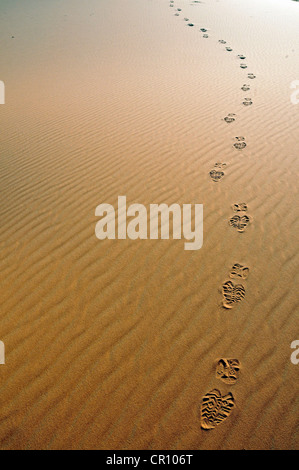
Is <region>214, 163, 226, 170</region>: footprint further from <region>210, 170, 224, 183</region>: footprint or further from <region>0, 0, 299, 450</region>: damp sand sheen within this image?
<region>210, 170, 224, 183</region>: footprint

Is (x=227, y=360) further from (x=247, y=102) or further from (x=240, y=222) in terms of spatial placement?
(x=247, y=102)

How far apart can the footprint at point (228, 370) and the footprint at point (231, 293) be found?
53cm

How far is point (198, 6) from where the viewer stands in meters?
17.2

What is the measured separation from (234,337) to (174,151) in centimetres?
355

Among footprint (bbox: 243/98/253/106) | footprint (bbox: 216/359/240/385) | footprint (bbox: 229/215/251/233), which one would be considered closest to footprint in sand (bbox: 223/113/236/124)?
footprint (bbox: 243/98/253/106)

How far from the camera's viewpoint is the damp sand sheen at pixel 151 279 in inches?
85.4

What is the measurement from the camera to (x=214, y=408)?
2164mm

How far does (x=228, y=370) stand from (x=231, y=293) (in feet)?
2.47

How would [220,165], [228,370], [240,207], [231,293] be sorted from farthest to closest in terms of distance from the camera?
[220,165] < [240,207] < [231,293] < [228,370]

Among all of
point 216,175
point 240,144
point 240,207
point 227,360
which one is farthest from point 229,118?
point 227,360

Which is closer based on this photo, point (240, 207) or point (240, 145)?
point (240, 207)

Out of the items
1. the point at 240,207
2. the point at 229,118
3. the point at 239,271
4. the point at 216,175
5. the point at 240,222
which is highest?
the point at 229,118

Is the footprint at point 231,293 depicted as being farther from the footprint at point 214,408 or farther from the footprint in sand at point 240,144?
the footprint in sand at point 240,144
